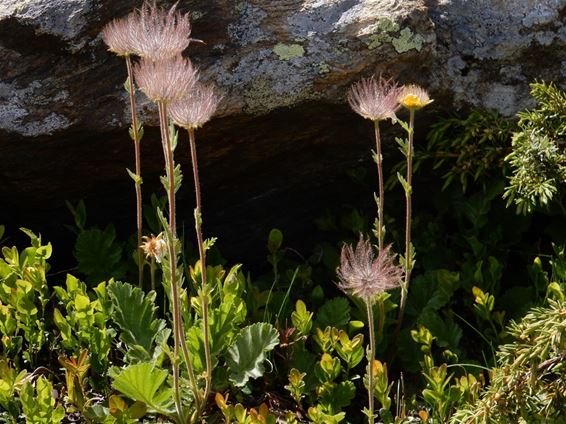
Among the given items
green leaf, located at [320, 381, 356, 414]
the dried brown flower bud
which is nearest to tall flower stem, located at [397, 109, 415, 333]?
green leaf, located at [320, 381, 356, 414]

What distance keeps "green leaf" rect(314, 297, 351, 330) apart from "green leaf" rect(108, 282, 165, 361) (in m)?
0.73

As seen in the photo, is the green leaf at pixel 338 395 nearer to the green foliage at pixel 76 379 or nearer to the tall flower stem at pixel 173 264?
the tall flower stem at pixel 173 264

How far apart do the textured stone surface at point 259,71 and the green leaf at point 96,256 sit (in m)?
0.37

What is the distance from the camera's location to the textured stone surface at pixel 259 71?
4391mm

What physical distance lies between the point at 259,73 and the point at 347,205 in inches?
42.3

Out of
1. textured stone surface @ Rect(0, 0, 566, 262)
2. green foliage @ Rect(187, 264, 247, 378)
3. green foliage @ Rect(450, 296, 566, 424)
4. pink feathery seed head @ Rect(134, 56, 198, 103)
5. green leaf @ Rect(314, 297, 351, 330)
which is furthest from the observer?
textured stone surface @ Rect(0, 0, 566, 262)

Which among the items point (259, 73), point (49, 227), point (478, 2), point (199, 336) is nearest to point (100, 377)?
point (199, 336)

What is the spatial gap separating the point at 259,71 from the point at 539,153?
1371mm

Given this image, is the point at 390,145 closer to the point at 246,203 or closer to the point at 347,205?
the point at 347,205

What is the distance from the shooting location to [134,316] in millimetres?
3889

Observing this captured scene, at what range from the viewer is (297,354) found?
3998mm

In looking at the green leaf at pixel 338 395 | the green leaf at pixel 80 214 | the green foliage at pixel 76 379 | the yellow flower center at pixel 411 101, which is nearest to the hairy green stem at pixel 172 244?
the green foliage at pixel 76 379

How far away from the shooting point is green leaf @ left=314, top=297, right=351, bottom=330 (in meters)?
4.11

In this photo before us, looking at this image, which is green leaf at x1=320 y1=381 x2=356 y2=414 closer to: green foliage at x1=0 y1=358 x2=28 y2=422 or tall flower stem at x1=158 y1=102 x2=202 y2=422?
tall flower stem at x1=158 y1=102 x2=202 y2=422
